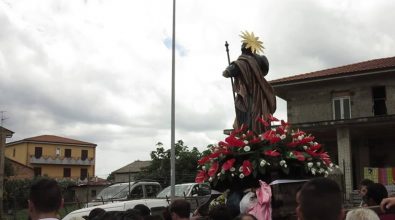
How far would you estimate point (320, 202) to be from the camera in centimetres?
285

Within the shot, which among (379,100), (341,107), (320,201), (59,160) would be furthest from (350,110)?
(59,160)

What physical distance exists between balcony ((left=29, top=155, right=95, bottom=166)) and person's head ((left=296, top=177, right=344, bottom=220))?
2884 inches

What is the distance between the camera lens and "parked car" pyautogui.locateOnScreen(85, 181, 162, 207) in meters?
17.5

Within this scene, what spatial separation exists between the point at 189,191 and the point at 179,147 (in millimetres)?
30979

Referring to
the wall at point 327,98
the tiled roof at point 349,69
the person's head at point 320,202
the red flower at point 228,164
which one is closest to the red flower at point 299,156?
the red flower at point 228,164

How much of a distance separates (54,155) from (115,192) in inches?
2418

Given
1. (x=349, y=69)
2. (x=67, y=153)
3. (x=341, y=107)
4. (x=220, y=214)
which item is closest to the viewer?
(x=220, y=214)

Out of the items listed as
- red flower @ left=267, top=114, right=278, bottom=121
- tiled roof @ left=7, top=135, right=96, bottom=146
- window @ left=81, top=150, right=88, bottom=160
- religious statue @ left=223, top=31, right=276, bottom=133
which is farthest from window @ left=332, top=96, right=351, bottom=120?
window @ left=81, top=150, right=88, bottom=160

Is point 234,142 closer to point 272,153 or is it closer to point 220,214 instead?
point 272,153

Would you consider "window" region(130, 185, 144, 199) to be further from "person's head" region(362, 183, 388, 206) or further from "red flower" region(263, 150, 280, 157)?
"person's head" region(362, 183, 388, 206)

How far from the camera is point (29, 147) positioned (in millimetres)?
74688

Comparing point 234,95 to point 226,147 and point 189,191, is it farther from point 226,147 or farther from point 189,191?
point 189,191

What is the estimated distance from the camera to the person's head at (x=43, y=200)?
3.75 m

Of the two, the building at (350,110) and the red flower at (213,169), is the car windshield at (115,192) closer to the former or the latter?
the red flower at (213,169)
